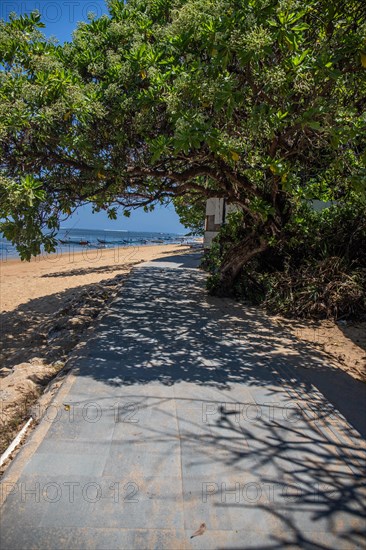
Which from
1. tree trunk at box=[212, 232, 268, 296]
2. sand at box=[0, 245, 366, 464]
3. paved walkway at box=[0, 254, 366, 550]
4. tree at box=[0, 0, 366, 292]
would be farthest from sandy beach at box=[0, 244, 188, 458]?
tree trunk at box=[212, 232, 268, 296]

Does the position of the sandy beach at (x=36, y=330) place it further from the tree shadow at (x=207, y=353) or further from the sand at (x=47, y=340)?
the tree shadow at (x=207, y=353)

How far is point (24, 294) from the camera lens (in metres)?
13.2

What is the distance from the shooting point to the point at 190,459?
293 cm

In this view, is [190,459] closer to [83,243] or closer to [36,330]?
[36,330]

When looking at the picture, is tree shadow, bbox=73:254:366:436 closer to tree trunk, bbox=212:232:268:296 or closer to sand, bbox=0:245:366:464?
sand, bbox=0:245:366:464

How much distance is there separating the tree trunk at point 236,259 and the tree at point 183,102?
0.82 feet

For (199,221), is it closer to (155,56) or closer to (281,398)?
(155,56)

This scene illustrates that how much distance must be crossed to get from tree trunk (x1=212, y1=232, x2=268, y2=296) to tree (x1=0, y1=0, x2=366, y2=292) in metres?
0.25

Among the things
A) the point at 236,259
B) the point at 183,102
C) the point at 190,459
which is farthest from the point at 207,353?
the point at 236,259

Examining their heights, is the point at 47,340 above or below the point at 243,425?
below

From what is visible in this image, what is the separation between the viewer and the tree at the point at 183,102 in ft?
15.3

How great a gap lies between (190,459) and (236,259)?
6.38 meters

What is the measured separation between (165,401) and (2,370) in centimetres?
321

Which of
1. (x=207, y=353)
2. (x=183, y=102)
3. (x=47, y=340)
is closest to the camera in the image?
(x=183, y=102)
